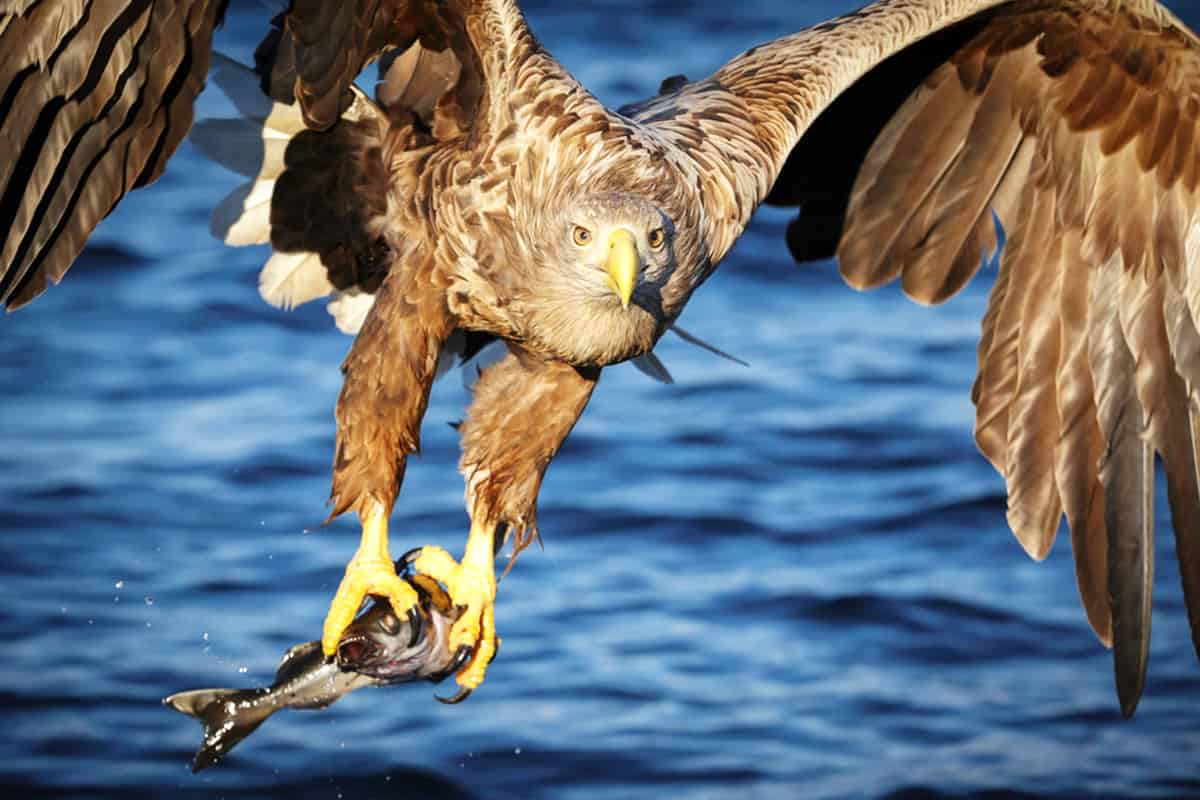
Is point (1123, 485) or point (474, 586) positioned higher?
point (1123, 485)

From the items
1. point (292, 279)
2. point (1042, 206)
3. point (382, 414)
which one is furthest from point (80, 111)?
point (1042, 206)

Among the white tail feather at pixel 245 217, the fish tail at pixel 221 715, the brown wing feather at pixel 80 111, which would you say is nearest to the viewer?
the brown wing feather at pixel 80 111

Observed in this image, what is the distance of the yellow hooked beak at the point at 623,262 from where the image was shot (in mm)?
4633

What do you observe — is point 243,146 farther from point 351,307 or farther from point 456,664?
point 456,664

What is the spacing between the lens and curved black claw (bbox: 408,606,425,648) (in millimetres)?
5445

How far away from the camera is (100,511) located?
8.52 m

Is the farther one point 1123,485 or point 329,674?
point 1123,485

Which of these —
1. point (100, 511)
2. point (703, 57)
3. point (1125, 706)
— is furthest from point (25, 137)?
point (703, 57)

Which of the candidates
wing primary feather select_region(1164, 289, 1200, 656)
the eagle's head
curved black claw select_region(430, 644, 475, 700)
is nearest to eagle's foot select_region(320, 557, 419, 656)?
curved black claw select_region(430, 644, 475, 700)

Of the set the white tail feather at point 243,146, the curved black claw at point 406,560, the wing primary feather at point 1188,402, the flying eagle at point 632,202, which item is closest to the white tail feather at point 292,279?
the flying eagle at point 632,202

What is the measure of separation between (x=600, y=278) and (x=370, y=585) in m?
1.09

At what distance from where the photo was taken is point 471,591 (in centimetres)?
578

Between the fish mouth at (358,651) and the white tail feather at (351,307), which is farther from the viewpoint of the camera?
the white tail feather at (351,307)

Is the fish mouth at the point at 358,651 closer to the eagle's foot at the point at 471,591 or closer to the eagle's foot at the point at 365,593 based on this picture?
the eagle's foot at the point at 365,593
